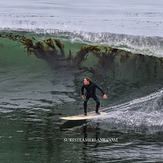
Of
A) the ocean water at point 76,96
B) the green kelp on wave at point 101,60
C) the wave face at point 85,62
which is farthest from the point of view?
the green kelp on wave at point 101,60

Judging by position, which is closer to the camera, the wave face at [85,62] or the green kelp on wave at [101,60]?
the wave face at [85,62]

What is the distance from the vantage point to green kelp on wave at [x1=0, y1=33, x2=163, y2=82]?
74.4 feet

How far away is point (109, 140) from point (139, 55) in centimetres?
1033

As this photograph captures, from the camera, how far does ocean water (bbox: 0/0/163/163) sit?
13.1 metres

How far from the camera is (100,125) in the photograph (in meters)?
15.6

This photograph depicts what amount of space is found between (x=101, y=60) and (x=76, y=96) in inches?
156

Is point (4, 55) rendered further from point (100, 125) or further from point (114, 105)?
point (100, 125)

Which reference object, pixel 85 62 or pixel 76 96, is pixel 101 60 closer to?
pixel 85 62

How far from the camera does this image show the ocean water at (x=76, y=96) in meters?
13.1

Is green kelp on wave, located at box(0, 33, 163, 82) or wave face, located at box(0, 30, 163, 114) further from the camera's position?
green kelp on wave, located at box(0, 33, 163, 82)

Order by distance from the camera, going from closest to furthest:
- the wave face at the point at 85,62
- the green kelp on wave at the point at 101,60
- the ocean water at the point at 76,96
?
the ocean water at the point at 76,96, the wave face at the point at 85,62, the green kelp on wave at the point at 101,60

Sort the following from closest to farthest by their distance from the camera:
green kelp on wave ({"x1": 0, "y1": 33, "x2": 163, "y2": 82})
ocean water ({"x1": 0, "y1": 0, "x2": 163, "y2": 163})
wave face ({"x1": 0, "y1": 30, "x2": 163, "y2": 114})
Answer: ocean water ({"x1": 0, "y1": 0, "x2": 163, "y2": 163}) → wave face ({"x1": 0, "y1": 30, "x2": 163, "y2": 114}) → green kelp on wave ({"x1": 0, "y1": 33, "x2": 163, "y2": 82})

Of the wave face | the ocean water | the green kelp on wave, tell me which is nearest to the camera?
the ocean water

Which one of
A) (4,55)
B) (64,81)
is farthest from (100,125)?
(4,55)
